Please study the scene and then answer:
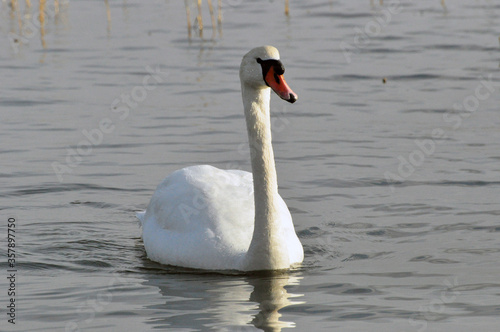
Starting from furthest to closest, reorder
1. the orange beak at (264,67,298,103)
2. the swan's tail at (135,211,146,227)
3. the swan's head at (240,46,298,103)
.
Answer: the swan's tail at (135,211,146,227), the swan's head at (240,46,298,103), the orange beak at (264,67,298,103)

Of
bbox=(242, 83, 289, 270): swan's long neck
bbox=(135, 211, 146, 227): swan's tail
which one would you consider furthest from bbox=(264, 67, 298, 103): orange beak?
bbox=(135, 211, 146, 227): swan's tail

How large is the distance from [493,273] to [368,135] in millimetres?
5080

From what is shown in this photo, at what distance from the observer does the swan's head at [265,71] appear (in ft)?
24.2

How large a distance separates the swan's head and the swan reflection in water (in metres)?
1.50

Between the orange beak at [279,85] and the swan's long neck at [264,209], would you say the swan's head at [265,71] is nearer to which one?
the orange beak at [279,85]

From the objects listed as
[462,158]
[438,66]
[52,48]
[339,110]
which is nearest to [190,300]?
[462,158]

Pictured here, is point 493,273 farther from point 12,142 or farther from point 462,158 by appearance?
point 12,142

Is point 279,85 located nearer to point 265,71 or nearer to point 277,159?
point 265,71

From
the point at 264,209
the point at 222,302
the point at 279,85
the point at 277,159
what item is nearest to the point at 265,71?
the point at 279,85

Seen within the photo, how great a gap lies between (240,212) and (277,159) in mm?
3640

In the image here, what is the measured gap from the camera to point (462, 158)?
11.8 m

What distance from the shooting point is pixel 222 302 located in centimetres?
729

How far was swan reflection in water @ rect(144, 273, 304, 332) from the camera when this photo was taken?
6.79m

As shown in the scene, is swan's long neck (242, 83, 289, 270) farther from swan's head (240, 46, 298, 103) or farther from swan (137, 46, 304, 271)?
swan's head (240, 46, 298, 103)
